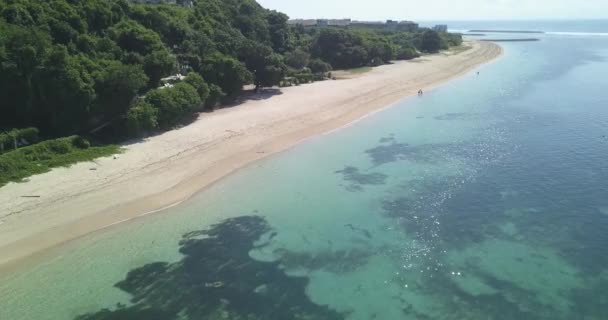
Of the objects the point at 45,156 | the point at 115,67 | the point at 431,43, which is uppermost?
the point at 115,67

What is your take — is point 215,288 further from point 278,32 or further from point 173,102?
point 278,32

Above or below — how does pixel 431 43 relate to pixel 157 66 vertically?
below

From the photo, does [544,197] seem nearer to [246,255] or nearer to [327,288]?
[327,288]

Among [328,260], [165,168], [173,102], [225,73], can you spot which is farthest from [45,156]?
[225,73]

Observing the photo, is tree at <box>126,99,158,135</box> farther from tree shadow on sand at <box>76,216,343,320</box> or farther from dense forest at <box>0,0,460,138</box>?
tree shadow on sand at <box>76,216,343,320</box>

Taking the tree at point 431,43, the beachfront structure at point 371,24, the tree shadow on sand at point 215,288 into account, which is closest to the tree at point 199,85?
the tree shadow on sand at point 215,288

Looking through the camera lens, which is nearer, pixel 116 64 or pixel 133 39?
pixel 116 64

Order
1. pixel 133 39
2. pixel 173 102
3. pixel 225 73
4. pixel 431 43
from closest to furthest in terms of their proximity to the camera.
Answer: pixel 173 102 → pixel 133 39 → pixel 225 73 → pixel 431 43

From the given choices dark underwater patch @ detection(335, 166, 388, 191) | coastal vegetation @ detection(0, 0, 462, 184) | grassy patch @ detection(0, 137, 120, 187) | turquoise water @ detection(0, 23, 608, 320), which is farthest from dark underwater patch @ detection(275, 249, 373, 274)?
coastal vegetation @ detection(0, 0, 462, 184)
